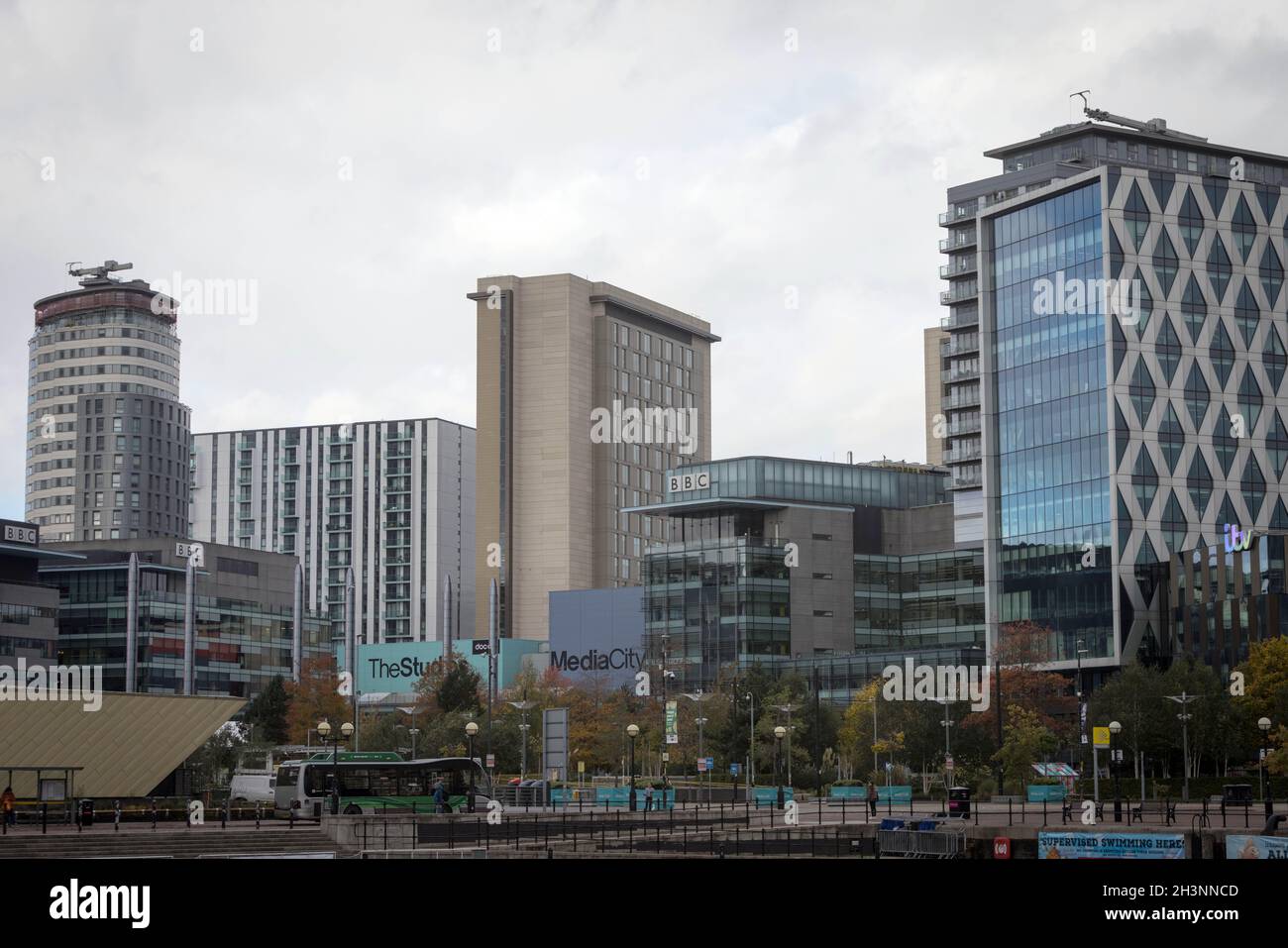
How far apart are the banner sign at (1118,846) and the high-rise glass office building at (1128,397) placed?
273 ft

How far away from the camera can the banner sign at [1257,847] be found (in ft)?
126

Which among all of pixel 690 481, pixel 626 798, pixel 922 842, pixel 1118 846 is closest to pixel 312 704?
pixel 690 481

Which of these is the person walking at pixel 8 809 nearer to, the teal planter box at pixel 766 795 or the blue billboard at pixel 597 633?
the teal planter box at pixel 766 795

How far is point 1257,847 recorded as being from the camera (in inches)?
1548

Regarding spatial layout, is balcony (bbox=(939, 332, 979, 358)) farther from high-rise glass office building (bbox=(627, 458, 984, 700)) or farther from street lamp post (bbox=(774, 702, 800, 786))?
street lamp post (bbox=(774, 702, 800, 786))

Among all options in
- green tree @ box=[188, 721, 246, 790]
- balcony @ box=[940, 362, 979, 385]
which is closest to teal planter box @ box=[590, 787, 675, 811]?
green tree @ box=[188, 721, 246, 790]

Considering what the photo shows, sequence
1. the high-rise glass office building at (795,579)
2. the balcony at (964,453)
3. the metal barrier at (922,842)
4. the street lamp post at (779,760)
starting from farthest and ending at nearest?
the balcony at (964,453)
the high-rise glass office building at (795,579)
the street lamp post at (779,760)
the metal barrier at (922,842)

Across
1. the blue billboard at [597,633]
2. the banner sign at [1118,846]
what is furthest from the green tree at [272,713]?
the banner sign at [1118,846]

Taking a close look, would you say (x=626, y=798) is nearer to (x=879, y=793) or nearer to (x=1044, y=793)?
(x=879, y=793)

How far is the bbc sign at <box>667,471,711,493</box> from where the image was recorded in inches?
6585

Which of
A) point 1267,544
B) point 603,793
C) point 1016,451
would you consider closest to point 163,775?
point 603,793
